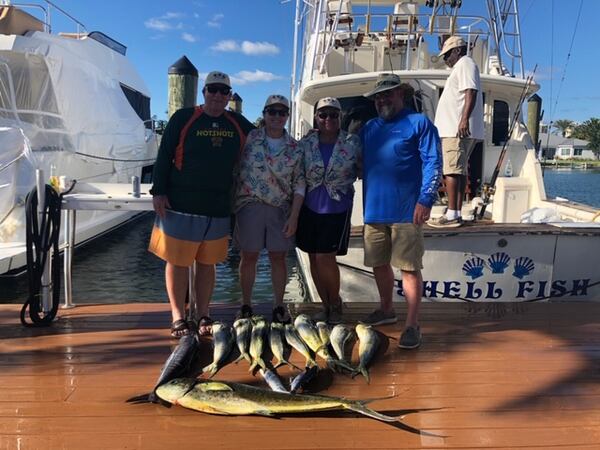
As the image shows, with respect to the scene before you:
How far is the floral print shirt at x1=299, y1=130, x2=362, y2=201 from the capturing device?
3639 mm

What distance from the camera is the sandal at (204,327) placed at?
12.0 ft

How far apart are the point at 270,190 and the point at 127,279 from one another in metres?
6.52

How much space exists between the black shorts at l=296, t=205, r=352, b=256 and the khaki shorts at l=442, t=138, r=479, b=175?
55.8 inches

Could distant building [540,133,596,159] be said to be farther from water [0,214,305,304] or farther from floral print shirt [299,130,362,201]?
floral print shirt [299,130,362,201]

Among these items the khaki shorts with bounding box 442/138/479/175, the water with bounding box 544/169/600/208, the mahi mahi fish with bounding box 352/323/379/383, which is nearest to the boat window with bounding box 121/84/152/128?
the water with bounding box 544/169/600/208

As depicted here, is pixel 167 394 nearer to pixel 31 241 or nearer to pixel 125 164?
pixel 31 241

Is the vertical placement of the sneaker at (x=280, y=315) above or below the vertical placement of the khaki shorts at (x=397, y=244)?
below

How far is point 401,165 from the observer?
3436 millimetres

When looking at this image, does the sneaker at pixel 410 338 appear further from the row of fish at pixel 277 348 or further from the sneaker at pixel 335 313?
the sneaker at pixel 335 313

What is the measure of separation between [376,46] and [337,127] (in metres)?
6.00

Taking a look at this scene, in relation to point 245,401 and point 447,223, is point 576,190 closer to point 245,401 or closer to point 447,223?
point 447,223

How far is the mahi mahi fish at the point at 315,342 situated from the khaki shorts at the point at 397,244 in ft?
2.11

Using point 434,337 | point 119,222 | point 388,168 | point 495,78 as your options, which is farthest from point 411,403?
point 119,222

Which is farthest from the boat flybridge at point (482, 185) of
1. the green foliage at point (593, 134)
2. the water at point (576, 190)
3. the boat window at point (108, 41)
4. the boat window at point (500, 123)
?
the green foliage at point (593, 134)
